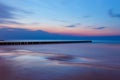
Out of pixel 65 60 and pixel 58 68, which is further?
pixel 65 60

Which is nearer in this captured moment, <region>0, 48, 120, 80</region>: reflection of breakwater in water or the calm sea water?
<region>0, 48, 120, 80</region>: reflection of breakwater in water

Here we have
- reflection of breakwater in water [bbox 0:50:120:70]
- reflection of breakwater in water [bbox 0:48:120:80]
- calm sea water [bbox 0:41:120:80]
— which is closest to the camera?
reflection of breakwater in water [bbox 0:48:120:80]

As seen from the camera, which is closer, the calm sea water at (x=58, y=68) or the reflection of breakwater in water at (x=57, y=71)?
the reflection of breakwater in water at (x=57, y=71)

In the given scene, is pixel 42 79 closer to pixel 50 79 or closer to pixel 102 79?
pixel 50 79

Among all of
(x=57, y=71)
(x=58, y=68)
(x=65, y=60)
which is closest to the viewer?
(x=57, y=71)

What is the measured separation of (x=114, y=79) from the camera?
7199 millimetres

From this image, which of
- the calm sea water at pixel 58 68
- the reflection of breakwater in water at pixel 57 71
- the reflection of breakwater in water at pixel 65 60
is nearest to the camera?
the reflection of breakwater in water at pixel 57 71

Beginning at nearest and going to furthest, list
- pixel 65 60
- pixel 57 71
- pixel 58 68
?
pixel 57 71
pixel 58 68
pixel 65 60

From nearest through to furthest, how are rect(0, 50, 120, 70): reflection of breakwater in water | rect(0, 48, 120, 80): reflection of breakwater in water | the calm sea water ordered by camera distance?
rect(0, 48, 120, 80): reflection of breakwater in water, the calm sea water, rect(0, 50, 120, 70): reflection of breakwater in water

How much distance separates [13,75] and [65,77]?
97.6 inches

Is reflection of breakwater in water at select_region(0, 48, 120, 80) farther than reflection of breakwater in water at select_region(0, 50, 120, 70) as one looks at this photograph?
No

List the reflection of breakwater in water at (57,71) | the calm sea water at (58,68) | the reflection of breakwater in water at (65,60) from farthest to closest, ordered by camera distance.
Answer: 1. the reflection of breakwater in water at (65,60)
2. the calm sea water at (58,68)
3. the reflection of breakwater in water at (57,71)

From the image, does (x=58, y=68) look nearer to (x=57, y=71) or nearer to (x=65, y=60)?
(x=57, y=71)

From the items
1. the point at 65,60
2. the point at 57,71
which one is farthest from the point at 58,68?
the point at 65,60
